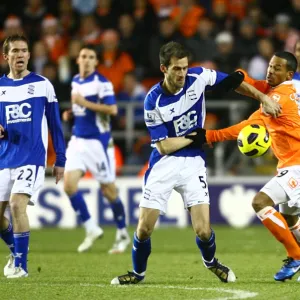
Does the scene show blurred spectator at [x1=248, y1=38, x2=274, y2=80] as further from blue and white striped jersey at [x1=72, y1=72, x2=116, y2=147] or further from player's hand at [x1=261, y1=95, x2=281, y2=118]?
player's hand at [x1=261, y1=95, x2=281, y2=118]

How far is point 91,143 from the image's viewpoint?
1240cm

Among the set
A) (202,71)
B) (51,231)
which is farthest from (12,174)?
(51,231)

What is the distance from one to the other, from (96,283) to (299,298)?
2.02 m

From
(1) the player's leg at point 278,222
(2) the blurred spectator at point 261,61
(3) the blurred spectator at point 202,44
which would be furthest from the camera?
(3) the blurred spectator at point 202,44

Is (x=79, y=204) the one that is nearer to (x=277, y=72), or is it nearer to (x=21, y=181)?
(x=21, y=181)

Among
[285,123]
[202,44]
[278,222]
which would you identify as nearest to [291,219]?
[278,222]

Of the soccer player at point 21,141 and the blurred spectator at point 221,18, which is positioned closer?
the soccer player at point 21,141

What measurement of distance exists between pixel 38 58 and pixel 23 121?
29.2 ft

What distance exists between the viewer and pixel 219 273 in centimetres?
837

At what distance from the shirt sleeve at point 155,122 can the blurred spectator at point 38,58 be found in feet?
31.4

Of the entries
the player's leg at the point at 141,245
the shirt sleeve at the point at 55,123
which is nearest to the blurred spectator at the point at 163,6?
the shirt sleeve at the point at 55,123

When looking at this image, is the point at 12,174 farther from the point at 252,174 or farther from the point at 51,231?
the point at 252,174

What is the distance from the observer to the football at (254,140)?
8.16 meters

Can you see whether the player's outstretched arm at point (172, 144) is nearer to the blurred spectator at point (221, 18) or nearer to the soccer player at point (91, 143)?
the soccer player at point (91, 143)
